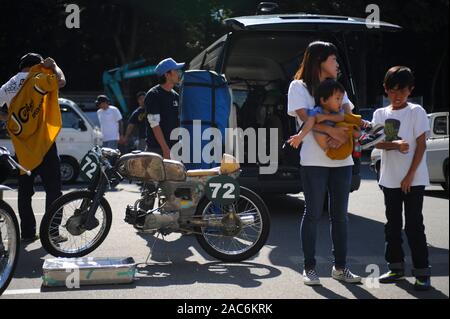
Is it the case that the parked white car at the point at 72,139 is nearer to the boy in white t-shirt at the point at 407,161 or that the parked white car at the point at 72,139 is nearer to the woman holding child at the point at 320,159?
the woman holding child at the point at 320,159

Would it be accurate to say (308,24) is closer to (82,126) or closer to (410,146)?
(410,146)

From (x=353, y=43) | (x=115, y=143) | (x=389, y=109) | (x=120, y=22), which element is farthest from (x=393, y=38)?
(x=389, y=109)

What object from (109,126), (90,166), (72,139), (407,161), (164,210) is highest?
(407,161)

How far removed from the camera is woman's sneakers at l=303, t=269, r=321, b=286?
471 cm

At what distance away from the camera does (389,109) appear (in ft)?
15.7

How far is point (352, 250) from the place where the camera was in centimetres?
597

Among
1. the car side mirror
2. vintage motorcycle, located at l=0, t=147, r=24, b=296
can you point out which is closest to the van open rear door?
vintage motorcycle, located at l=0, t=147, r=24, b=296

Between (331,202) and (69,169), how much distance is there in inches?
352

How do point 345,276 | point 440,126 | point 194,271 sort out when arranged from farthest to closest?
point 440,126 < point 194,271 < point 345,276

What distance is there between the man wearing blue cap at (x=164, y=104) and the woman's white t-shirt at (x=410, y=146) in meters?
2.58

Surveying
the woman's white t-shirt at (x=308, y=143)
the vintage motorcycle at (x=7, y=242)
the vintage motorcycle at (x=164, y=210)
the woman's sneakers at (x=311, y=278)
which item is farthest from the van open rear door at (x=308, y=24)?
the vintage motorcycle at (x=7, y=242)

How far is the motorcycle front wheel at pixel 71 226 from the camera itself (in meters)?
5.49

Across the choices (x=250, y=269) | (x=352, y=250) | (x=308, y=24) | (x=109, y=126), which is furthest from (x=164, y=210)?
(x=109, y=126)
